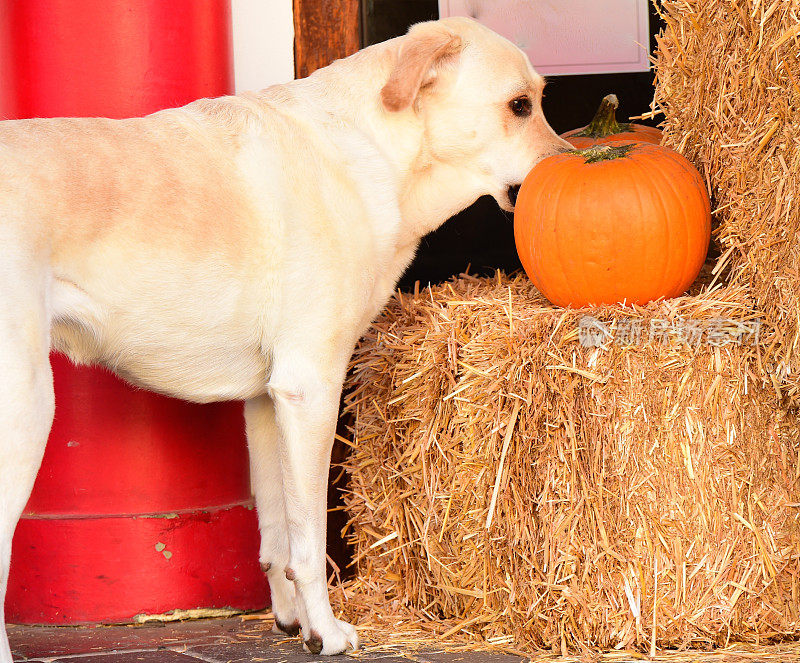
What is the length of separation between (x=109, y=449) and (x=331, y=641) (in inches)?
42.0

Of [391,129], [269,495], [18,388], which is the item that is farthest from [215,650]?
[391,129]

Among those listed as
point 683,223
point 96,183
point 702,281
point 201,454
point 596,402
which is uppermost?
point 96,183

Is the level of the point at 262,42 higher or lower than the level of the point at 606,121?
higher

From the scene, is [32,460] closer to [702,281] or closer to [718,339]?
[718,339]

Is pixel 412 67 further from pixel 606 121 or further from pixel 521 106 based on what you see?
pixel 606 121

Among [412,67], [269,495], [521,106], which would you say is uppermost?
[412,67]

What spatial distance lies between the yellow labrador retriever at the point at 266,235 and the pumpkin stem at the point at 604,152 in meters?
0.18

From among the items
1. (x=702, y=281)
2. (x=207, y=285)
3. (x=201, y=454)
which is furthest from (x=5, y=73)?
(x=702, y=281)

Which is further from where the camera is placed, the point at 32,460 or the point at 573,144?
the point at 573,144

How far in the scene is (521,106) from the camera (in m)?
3.27

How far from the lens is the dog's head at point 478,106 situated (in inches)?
125

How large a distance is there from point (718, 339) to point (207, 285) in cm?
147

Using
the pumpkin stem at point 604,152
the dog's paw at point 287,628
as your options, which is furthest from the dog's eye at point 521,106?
the dog's paw at point 287,628

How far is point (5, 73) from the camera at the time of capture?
3.34 meters
